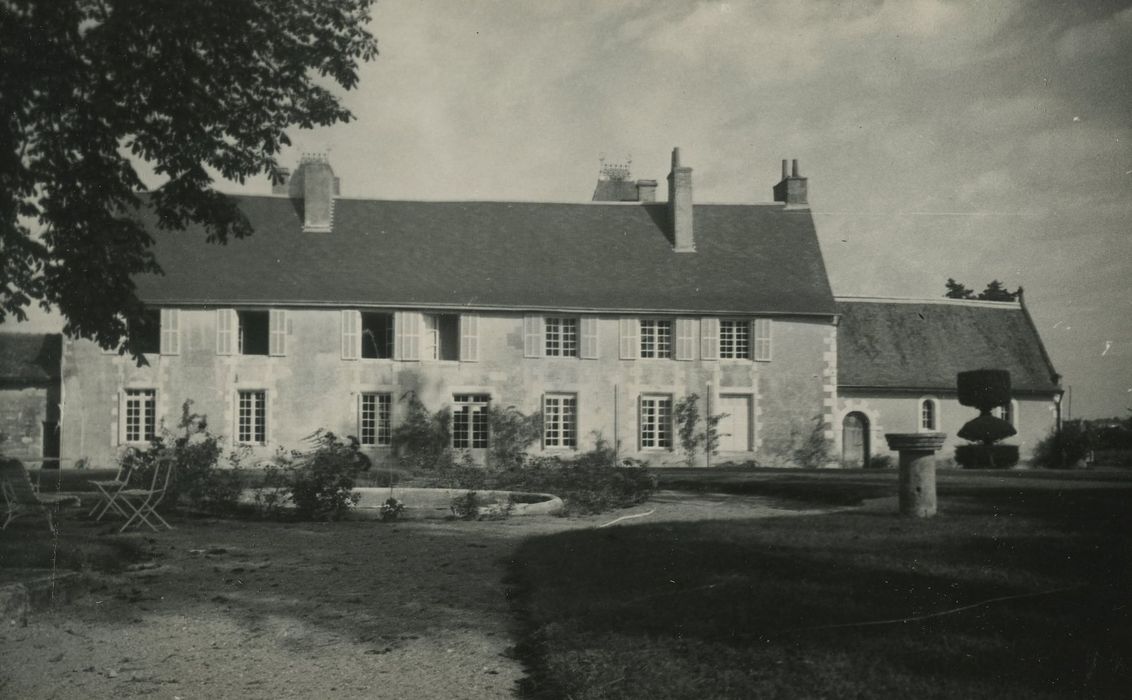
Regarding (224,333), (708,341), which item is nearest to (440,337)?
(224,333)

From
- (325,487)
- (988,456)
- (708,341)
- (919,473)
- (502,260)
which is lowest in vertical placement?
(988,456)

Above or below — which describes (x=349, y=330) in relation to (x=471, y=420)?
above

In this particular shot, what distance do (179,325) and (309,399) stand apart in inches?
154

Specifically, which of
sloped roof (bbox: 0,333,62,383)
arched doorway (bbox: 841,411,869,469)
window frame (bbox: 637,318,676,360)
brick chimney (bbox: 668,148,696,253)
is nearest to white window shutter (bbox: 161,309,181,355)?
sloped roof (bbox: 0,333,62,383)

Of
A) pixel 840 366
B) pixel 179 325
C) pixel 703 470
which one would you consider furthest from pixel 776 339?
pixel 179 325

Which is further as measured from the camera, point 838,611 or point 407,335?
point 407,335

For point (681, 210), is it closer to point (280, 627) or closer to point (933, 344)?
point (933, 344)

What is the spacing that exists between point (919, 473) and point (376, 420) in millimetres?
16950

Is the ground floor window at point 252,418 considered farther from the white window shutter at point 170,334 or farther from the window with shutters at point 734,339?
the window with shutters at point 734,339

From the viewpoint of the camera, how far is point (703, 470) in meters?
21.2

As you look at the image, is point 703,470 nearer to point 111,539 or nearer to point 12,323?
point 111,539

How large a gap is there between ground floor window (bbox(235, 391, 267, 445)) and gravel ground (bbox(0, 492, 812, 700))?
1505cm

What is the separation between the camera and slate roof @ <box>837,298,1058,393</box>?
2711 cm

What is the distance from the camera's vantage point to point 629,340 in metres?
24.7
